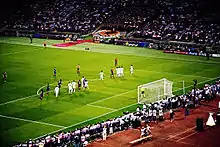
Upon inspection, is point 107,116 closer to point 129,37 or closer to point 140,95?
point 140,95

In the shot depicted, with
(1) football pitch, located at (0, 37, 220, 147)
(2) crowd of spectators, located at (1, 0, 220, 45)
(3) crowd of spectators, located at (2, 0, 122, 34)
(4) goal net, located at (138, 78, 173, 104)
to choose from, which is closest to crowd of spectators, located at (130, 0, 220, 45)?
(2) crowd of spectators, located at (1, 0, 220, 45)

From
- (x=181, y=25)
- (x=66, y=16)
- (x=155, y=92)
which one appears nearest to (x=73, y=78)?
(x=155, y=92)

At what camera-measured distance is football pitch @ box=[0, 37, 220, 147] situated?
3594 centimetres


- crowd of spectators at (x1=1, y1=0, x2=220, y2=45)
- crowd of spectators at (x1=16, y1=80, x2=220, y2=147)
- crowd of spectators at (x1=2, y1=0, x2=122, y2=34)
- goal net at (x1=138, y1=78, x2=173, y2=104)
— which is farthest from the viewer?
crowd of spectators at (x1=2, y1=0, x2=122, y2=34)

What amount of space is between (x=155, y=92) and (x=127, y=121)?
7.25m

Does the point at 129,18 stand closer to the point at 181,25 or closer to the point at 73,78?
the point at 181,25

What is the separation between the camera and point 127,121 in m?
33.3

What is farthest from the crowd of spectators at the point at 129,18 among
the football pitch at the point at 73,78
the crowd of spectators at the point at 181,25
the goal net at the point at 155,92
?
the goal net at the point at 155,92

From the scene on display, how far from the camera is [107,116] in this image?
3688 cm

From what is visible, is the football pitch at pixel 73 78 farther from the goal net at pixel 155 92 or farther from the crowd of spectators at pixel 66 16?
the crowd of spectators at pixel 66 16

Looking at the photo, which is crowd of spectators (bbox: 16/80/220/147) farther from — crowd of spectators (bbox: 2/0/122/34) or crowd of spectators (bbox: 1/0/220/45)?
crowd of spectators (bbox: 2/0/122/34)

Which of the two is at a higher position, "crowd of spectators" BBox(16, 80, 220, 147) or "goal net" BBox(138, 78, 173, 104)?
"goal net" BBox(138, 78, 173, 104)

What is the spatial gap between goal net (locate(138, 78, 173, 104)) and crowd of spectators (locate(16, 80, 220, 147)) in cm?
139

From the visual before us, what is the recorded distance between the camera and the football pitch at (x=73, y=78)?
1415 inches
